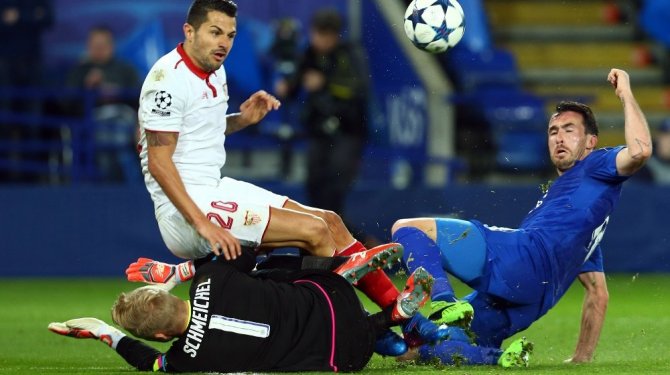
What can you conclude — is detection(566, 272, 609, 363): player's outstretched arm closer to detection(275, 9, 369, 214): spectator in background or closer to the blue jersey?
the blue jersey

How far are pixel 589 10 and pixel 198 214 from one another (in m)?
14.9

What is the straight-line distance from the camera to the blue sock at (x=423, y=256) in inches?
294

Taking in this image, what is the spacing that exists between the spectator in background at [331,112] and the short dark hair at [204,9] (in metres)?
6.33

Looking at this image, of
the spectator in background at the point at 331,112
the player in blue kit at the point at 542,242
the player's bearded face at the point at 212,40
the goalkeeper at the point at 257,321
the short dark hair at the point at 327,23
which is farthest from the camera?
the spectator in background at the point at 331,112

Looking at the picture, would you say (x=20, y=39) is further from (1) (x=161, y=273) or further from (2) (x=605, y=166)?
(2) (x=605, y=166)

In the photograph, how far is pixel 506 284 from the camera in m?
7.73

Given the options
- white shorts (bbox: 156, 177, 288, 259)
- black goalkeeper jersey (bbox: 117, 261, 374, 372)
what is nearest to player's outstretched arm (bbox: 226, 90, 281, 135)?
white shorts (bbox: 156, 177, 288, 259)

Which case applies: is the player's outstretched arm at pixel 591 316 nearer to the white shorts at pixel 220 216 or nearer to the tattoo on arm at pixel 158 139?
the white shorts at pixel 220 216

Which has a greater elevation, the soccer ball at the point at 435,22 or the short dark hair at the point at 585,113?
the soccer ball at the point at 435,22

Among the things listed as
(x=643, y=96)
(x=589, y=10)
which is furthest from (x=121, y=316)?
(x=589, y=10)

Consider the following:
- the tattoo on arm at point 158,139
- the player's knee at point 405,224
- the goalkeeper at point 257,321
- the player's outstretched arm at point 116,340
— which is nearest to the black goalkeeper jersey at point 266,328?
the goalkeeper at point 257,321

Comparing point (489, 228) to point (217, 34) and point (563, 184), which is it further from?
point (217, 34)

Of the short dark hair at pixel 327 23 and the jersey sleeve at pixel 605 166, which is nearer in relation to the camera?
the jersey sleeve at pixel 605 166

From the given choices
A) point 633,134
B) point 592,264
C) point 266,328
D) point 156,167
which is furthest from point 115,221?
point 633,134
